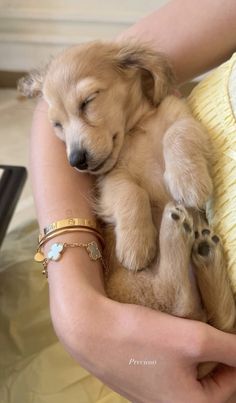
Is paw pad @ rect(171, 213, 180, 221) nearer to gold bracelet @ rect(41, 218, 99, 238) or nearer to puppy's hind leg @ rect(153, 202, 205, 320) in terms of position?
puppy's hind leg @ rect(153, 202, 205, 320)

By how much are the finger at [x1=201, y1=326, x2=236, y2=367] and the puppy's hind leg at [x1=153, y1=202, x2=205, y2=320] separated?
0.10m

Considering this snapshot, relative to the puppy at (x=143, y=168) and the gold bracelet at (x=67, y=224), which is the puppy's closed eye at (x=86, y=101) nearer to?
the puppy at (x=143, y=168)

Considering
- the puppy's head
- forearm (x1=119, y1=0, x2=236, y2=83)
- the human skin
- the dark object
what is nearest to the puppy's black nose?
the puppy's head

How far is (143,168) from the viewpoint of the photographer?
3.45ft

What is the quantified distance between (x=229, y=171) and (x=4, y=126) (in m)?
1.63

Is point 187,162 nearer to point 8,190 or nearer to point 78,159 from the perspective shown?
point 78,159

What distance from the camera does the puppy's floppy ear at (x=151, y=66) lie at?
111cm

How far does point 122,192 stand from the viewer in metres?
1.01

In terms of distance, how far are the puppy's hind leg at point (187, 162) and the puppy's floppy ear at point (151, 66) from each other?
12 cm

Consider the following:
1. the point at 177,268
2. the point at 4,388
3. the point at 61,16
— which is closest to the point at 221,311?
the point at 177,268

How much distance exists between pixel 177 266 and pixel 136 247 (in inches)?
3.3

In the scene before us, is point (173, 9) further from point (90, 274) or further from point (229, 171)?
point (90, 274)

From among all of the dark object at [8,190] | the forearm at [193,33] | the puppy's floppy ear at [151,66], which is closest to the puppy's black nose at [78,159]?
the puppy's floppy ear at [151,66]

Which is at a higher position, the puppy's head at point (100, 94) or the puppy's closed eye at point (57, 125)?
the puppy's head at point (100, 94)
